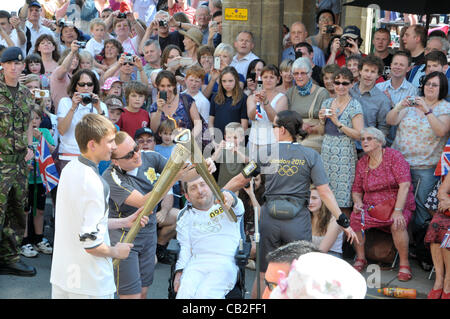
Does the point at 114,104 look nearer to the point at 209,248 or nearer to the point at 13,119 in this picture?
the point at 13,119

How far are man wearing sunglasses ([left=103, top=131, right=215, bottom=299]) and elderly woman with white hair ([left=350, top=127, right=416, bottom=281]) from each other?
2279mm

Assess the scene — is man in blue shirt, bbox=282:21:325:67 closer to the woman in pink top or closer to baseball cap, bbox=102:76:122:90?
baseball cap, bbox=102:76:122:90

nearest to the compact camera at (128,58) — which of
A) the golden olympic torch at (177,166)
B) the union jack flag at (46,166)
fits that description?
the union jack flag at (46,166)

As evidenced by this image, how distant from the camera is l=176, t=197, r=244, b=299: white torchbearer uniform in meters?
4.78

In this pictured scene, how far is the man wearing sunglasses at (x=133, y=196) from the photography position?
4637 millimetres

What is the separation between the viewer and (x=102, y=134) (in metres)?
3.75

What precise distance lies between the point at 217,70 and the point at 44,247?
9.47 ft

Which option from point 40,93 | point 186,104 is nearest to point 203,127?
point 186,104

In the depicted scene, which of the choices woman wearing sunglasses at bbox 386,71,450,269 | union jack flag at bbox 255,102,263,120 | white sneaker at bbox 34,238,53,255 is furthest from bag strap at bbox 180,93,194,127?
woman wearing sunglasses at bbox 386,71,450,269

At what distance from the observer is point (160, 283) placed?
6.12m

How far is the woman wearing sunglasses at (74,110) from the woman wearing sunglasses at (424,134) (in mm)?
3070

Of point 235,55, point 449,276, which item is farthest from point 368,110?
point 235,55

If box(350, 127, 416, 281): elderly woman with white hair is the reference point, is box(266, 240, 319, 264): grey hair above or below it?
above

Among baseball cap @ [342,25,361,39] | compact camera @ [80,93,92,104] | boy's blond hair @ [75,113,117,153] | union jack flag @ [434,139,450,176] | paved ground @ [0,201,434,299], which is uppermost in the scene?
baseball cap @ [342,25,361,39]
